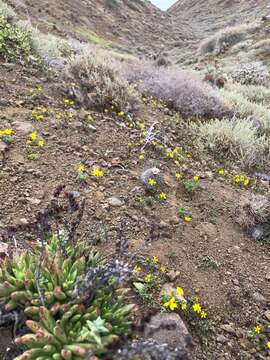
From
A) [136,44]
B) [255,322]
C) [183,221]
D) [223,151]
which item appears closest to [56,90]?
[223,151]

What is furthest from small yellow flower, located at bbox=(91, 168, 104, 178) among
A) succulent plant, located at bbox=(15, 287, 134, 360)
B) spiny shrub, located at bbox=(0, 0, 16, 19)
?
spiny shrub, located at bbox=(0, 0, 16, 19)

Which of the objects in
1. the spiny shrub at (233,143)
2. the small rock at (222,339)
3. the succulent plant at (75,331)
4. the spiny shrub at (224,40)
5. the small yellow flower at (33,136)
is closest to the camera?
the succulent plant at (75,331)

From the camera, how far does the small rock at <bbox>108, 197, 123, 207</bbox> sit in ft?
11.3

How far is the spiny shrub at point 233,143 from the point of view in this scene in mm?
5422

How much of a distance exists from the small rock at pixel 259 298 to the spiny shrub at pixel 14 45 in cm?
538

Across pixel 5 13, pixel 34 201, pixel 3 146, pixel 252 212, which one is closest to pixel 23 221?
pixel 34 201

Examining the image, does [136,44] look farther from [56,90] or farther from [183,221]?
[183,221]

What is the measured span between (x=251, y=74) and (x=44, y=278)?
475 inches

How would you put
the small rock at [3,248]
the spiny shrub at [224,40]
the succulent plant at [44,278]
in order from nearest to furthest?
the succulent plant at [44,278]
the small rock at [3,248]
the spiny shrub at [224,40]

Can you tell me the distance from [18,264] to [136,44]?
24.2m

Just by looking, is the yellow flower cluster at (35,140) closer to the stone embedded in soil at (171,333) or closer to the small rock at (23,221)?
the small rock at (23,221)

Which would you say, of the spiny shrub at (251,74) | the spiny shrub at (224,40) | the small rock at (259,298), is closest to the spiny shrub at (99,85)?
the small rock at (259,298)

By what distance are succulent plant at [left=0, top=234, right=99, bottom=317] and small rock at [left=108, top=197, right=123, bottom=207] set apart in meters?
1.17

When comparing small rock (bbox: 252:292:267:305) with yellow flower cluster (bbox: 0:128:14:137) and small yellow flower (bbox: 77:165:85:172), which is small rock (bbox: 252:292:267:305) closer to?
small yellow flower (bbox: 77:165:85:172)
